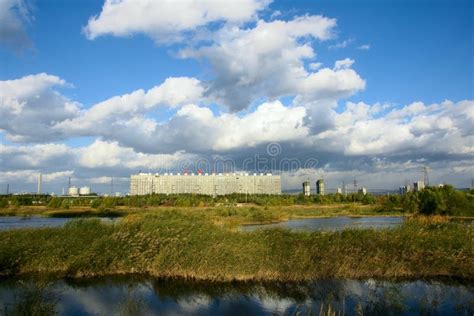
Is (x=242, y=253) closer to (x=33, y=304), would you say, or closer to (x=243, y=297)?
(x=243, y=297)

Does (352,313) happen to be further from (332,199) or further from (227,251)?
(332,199)

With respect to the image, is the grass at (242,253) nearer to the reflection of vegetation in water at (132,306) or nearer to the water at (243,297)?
the water at (243,297)

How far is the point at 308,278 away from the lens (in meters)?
17.8

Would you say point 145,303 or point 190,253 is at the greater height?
point 190,253

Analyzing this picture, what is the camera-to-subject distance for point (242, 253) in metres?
18.5

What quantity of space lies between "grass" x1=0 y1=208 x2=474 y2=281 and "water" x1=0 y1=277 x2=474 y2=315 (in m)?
0.72

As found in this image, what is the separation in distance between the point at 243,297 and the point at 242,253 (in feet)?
9.32

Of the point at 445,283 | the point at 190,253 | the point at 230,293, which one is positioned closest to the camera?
the point at 230,293

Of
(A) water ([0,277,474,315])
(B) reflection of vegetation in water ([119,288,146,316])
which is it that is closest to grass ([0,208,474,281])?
(A) water ([0,277,474,315])

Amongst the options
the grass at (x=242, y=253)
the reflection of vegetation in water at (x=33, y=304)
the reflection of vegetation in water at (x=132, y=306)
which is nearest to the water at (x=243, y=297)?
the reflection of vegetation in water at (x=132, y=306)

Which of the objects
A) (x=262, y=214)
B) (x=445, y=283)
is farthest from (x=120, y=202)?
(x=445, y=283)

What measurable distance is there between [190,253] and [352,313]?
837 centimetres

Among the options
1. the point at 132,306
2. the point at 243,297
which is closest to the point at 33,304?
the point at 132,306

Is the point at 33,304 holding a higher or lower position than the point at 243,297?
higher
